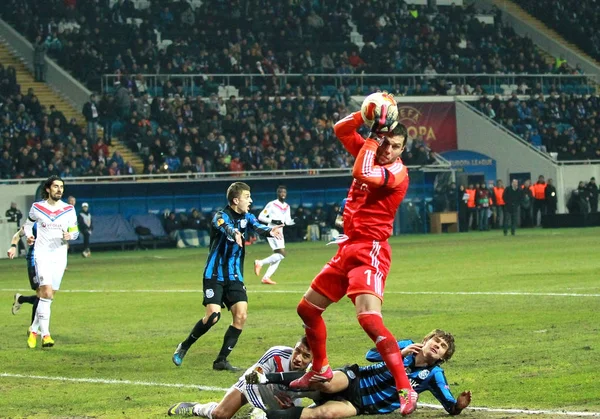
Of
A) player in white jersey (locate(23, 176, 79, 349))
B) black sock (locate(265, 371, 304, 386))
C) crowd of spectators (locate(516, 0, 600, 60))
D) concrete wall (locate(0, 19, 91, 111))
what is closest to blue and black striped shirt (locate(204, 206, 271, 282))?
player in white jersey (locate(23, 176, 79, 349))

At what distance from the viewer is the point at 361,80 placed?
54.5 metres

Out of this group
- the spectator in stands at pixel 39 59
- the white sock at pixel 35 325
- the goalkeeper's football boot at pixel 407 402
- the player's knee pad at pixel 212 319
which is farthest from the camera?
the spectator in stands at pixel 39 59

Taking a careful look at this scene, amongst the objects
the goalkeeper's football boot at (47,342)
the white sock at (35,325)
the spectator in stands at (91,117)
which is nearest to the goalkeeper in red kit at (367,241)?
the goalkeeper's football boot at (47,342)

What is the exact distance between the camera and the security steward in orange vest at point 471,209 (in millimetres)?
49594

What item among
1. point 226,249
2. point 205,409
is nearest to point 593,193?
point 226,249

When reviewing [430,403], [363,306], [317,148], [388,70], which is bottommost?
[430,403]

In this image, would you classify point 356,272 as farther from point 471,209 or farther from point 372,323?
point 471,209

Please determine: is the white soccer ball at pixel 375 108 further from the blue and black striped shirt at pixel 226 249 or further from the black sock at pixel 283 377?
the blue and black striped shirt at pixel 226 249

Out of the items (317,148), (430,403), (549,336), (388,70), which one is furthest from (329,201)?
(430,403)

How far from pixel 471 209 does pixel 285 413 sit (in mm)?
42051

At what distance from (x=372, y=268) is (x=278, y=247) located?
1679cm

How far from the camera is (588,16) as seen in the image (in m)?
68.0

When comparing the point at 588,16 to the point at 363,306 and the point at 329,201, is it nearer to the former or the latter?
the point at 329,201

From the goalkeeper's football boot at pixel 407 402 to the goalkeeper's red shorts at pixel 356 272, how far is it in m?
0.92
